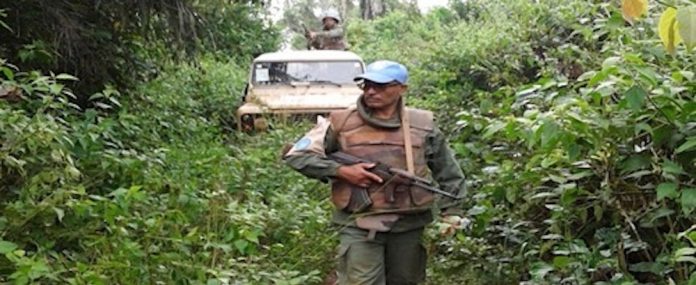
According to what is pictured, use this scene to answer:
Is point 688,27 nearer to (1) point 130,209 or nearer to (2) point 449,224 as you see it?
(2) point 449,224

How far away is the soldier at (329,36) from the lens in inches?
638

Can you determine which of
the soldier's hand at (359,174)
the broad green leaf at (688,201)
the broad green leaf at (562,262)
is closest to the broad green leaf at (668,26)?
the broad green leaf at (688,201)

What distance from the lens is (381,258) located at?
14.3ft

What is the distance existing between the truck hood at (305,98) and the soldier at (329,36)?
5.50 metres

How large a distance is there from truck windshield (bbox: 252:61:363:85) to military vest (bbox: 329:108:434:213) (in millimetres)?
6537

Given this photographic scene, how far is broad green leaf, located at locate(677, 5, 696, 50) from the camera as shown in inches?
69.0

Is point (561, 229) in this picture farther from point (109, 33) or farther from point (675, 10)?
point (109, 33)

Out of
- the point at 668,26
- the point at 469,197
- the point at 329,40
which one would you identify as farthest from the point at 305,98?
the point at 668,26

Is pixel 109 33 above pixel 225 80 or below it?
above

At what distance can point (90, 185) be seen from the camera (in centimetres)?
544

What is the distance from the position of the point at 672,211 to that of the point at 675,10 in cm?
189

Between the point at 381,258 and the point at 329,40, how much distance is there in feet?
39.7

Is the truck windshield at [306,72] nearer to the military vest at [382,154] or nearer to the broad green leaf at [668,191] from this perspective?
the military vest at [382,154]

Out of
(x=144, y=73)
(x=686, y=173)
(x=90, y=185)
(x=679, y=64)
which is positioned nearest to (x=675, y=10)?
(x=686, y=173)
